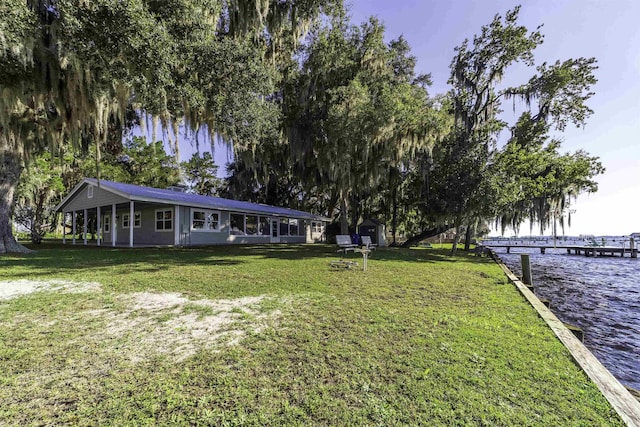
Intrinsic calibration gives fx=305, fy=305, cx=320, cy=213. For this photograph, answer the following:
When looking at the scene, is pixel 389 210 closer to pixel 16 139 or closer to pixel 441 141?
pixel 441 141

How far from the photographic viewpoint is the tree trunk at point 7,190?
1131cm

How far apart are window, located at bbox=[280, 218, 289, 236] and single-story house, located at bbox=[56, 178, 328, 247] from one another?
824 mm

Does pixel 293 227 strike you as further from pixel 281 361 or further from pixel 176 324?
pixel 281 361

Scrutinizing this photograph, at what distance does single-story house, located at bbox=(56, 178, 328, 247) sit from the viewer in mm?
15250

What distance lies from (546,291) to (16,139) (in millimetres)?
18408

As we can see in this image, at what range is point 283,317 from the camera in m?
4.02

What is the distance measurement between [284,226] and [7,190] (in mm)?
15172

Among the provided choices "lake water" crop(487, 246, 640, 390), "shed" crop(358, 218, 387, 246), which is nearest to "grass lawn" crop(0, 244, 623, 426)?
"lake water" crop(487, 246, 640, 390)

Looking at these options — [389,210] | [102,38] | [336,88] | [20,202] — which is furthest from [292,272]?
[20,202]

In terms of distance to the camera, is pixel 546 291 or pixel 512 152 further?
pixel 512 152

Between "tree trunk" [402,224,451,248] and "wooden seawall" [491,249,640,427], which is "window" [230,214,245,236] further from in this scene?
"wooden seawall" [491,249,640,427]

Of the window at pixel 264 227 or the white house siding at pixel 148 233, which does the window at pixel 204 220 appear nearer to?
the white house siding at pixel 148 233

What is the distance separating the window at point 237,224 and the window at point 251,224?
42 centimetres

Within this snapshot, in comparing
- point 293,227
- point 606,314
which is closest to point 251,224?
point 293,227
